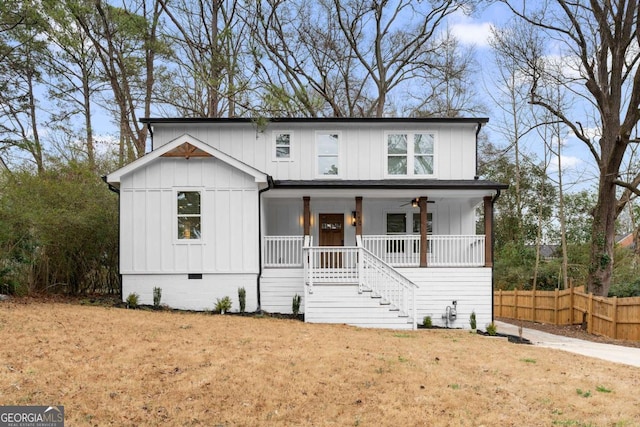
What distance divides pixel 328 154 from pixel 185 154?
484 centimetres

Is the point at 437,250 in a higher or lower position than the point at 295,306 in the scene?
higher

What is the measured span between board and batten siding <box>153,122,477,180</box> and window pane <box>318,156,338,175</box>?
0.68 feet

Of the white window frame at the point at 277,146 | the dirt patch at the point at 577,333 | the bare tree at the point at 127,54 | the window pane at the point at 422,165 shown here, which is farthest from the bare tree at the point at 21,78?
the dirt patch at the point at 577,333

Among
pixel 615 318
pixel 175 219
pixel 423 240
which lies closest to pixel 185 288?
pixel 175 219

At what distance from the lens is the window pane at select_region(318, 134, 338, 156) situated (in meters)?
15.7

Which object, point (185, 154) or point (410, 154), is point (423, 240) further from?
point (185, 154)

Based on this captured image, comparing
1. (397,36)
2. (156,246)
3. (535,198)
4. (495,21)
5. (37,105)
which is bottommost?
(156,246)

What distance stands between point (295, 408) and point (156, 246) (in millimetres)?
9047

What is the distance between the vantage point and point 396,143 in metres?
15.8

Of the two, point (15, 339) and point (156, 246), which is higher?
point (156, 246)

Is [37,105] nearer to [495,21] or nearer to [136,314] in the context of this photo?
[136,314]

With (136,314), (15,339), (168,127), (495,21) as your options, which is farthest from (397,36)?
(15,339)

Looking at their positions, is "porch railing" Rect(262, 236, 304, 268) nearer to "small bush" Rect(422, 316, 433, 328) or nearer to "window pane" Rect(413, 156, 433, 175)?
"small bush" Rect(422, 316, 433, 328)

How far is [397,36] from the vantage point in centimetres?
2645
